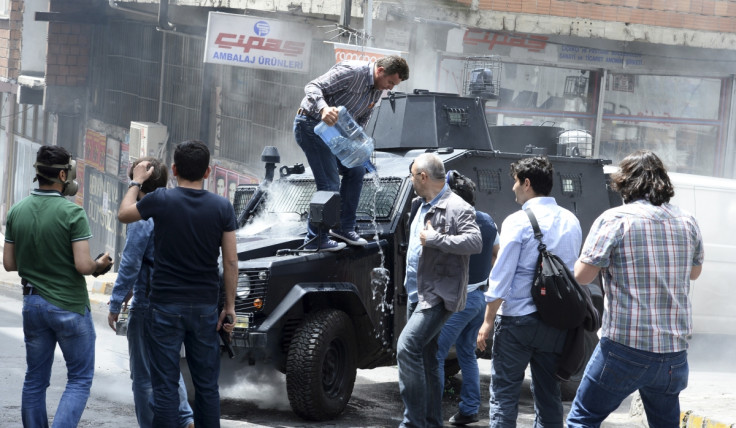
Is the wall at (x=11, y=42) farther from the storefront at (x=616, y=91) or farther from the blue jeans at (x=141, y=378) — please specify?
the blue jeans at (x=141, y=378)

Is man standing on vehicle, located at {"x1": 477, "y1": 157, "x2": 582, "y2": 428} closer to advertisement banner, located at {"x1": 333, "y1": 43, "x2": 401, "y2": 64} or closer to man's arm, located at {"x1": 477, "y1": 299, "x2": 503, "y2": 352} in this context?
man's arm, located at {"x1": 477, "y1": 299, "x2": 503, "y2": 352}

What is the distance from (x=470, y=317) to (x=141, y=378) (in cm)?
241

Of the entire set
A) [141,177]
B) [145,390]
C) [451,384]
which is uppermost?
[141,177]

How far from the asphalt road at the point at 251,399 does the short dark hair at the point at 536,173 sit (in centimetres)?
238

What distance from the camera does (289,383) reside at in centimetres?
706

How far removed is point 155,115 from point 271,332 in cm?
1528

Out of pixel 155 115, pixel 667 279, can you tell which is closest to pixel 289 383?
pixel 667 279

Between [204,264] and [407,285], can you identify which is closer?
[204,264]

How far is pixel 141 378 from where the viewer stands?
19.4ft

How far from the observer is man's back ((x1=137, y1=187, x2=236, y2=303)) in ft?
17.3

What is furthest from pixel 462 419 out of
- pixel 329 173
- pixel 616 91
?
pixel 616 91

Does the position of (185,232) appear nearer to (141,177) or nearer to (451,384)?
(141,177)

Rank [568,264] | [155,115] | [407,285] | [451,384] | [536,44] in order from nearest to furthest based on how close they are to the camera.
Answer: [568,264], [407,285], [451,384], [536,44], [155,115]

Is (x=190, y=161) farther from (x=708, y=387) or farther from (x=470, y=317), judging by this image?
(x=708, y=387)
